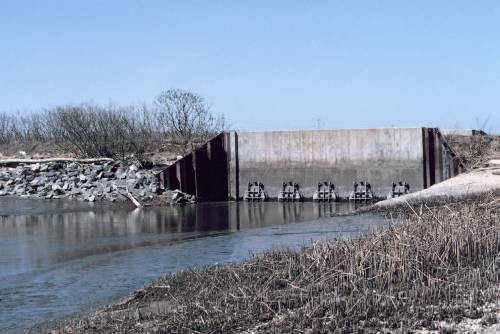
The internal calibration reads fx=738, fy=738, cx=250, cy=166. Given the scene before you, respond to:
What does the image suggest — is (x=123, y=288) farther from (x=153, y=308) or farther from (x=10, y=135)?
(x=10, y=135)

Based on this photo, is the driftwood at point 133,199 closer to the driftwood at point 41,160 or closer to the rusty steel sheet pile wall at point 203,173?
the rusty steel sheet pile wall at point 203,173

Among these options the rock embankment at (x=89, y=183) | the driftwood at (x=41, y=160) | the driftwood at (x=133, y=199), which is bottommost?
the driftwood at (x=133, y=199)

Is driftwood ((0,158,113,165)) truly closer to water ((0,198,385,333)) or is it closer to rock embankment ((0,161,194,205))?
rock embankment ((0,161,194,205))

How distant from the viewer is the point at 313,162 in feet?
112

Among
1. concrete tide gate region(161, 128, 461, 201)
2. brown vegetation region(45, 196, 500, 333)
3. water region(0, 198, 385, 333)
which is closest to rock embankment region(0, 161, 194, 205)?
concrete tide gate region(161, 128, 461, 201)

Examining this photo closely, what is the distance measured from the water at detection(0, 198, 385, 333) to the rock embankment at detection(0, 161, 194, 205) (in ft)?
4.89

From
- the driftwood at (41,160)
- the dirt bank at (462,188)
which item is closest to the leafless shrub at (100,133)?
the driftwood at (41,160)

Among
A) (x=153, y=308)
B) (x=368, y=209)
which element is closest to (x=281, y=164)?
(x=368, y=209)

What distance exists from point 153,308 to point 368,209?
15.3 meters

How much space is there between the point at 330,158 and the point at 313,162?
84 centimetres

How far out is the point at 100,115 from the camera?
47.7m

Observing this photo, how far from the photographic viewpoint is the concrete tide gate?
105 feet

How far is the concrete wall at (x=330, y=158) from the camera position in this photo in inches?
1276

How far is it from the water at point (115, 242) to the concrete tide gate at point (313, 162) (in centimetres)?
218
